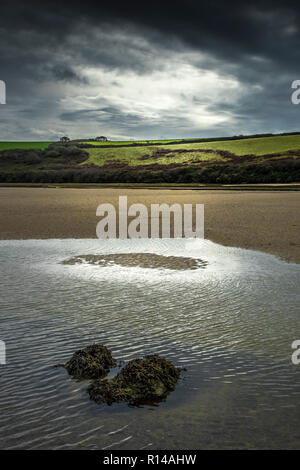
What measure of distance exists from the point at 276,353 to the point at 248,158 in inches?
2804

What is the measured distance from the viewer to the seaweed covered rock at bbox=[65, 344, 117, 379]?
4793mm

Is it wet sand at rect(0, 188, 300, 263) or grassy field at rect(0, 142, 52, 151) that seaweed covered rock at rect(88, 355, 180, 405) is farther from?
grassy field at rect(0, 142, 52, 151)

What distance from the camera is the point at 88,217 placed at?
70.4 feet

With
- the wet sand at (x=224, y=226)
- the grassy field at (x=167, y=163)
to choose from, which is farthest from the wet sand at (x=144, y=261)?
the grassy field at (x=167, y=163)

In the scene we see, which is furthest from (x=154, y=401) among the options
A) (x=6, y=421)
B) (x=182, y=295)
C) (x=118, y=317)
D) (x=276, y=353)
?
(x=182, y=295)

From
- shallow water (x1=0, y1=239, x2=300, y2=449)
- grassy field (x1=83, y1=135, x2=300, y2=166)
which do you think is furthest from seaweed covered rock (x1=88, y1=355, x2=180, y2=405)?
grassy field (x1=83, y1=135, x2=300, y2=166)

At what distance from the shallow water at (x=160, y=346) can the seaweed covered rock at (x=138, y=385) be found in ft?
0.35

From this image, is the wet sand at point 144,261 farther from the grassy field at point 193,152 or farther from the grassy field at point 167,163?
the grassy field at point 193,152

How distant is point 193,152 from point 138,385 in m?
82.5

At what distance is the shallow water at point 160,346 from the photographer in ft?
12.3

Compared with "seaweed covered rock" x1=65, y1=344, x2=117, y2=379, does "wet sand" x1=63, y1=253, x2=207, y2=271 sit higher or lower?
higher

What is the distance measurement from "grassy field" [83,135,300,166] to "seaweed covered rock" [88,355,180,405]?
7283cm
